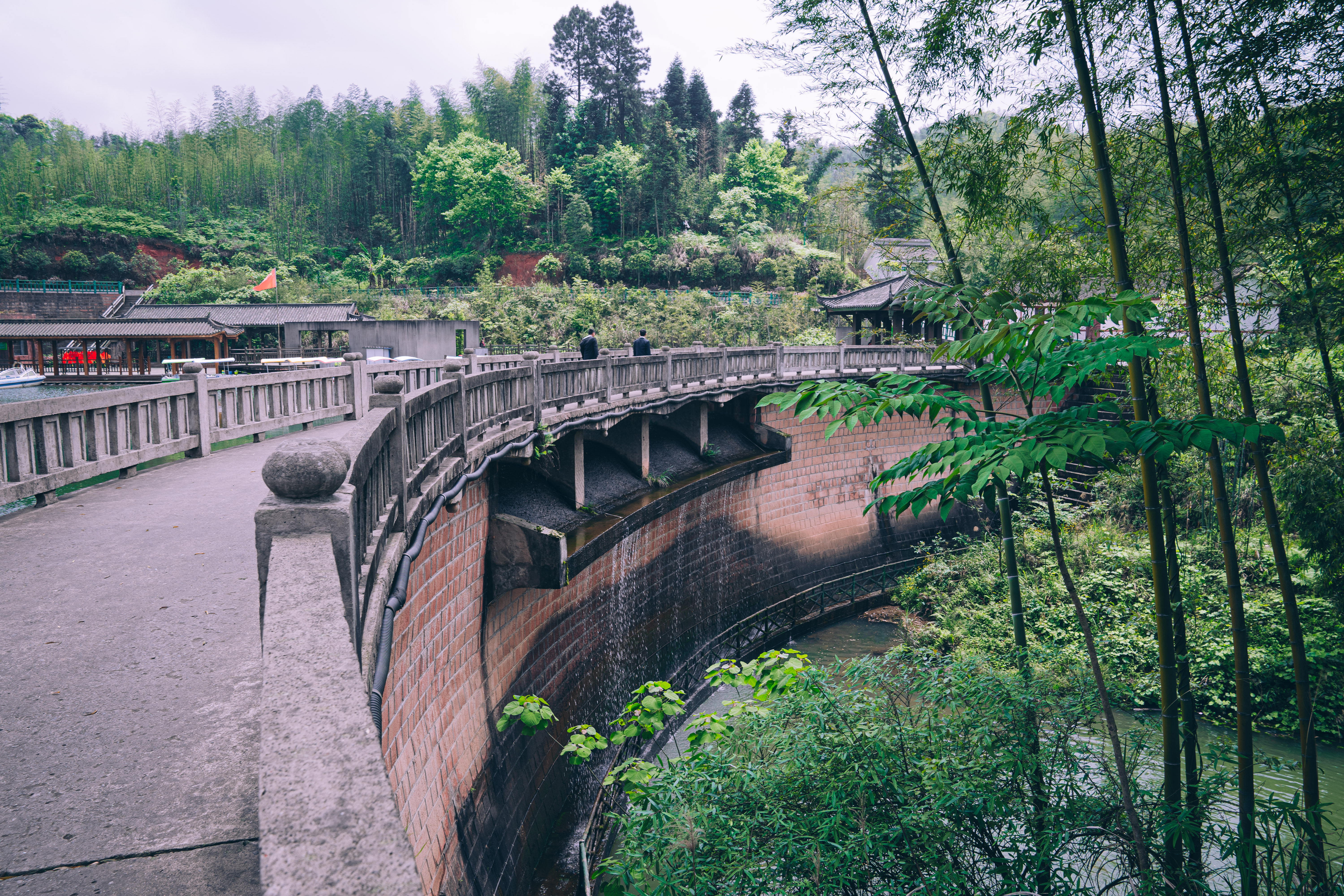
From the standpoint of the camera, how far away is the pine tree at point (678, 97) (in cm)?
6159

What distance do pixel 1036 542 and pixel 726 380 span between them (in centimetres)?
837

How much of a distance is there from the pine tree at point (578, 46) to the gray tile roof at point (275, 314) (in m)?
41.1

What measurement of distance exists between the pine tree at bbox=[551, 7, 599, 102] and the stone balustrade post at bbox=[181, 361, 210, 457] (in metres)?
64.8

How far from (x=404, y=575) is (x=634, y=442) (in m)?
9.43

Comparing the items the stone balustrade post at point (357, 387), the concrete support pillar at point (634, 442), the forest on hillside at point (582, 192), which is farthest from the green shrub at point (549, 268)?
the stone balustrade post at point (357, 387)

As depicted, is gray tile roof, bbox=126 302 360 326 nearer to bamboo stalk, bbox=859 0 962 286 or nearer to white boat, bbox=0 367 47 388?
white boat, bbox=0 367 47 388

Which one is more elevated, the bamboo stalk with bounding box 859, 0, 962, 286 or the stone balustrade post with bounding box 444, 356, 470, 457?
the bamboo stalk with bounding box 859, 0, 962, 286

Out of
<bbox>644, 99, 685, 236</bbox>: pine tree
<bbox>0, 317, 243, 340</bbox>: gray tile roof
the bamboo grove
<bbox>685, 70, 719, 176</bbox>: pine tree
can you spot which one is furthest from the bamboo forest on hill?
<bbox>685, 70, 719, 176</bbox>: pine tree

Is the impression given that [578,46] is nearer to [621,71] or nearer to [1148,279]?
[621,71]

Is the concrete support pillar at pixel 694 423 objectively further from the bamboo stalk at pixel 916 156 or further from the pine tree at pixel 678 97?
the pine tree at pixel 678 97

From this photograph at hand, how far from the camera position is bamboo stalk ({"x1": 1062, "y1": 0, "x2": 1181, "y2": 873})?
15.3 ft

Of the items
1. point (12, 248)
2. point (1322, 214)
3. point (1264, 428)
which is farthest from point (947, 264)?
point (12, 248)

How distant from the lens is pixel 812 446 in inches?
794

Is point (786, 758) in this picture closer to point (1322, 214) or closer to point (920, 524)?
point (1322, 214)
